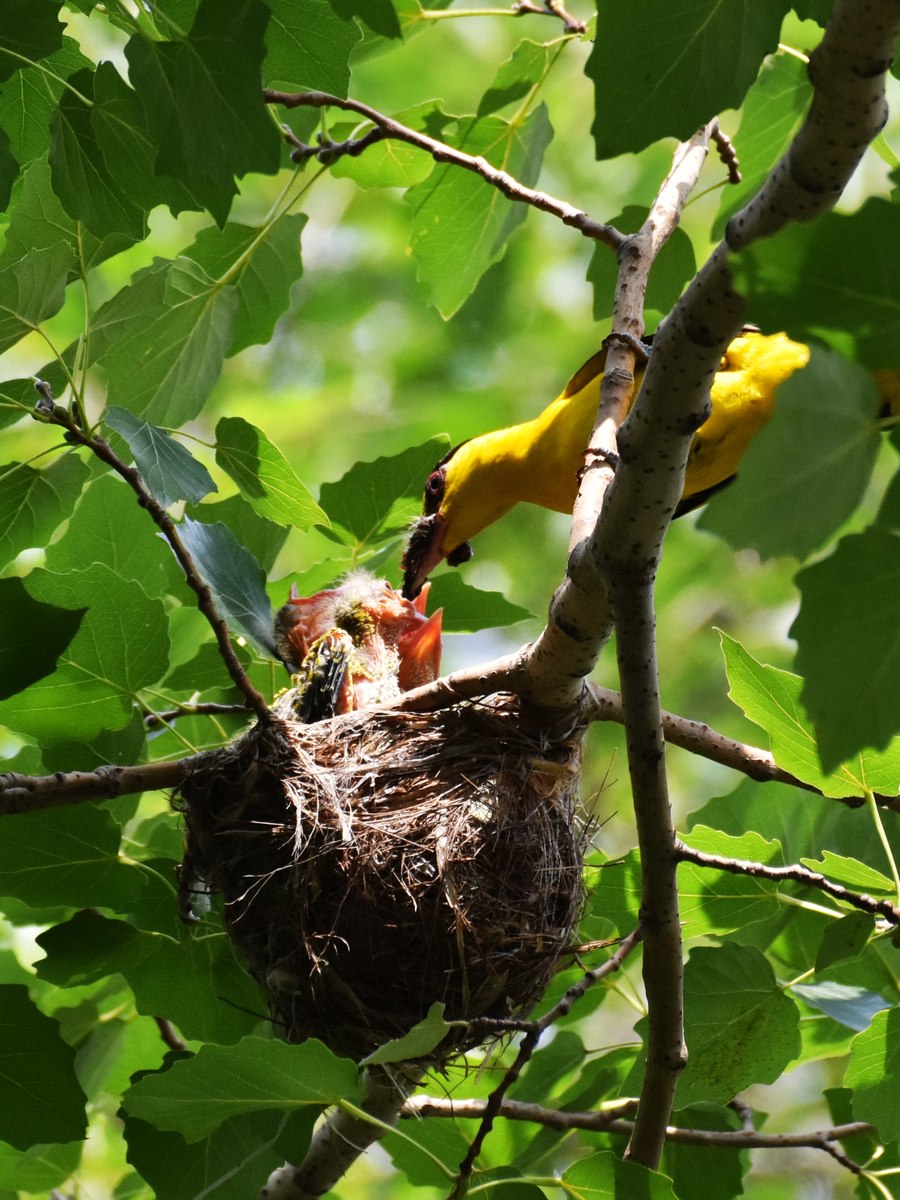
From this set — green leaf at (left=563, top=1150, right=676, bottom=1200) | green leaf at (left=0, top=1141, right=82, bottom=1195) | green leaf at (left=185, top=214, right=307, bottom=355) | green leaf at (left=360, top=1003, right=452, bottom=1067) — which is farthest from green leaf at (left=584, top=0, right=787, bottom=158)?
green leaf at (left=0, top=1141, right=82, bottom=1195)

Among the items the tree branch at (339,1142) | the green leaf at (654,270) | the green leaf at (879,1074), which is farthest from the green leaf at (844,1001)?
the green leaf at (654,270)

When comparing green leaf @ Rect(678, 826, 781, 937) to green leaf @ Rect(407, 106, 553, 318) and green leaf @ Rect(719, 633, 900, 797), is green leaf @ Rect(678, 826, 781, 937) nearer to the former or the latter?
green leaf @ Rect(719, 633, 900, 797)

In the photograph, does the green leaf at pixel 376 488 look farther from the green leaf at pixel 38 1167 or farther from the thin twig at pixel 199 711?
the green leaf at pixel 38 1167

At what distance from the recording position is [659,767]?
1957 millimetres

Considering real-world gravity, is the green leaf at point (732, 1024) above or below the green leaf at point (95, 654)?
below

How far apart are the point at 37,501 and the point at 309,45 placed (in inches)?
42.0

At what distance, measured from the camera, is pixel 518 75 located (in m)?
2.96

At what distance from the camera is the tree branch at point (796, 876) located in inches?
83.6

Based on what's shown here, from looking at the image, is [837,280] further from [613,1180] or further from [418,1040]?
[613,1180]

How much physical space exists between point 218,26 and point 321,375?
727cm

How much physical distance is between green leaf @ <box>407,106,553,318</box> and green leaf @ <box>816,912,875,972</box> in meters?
1.81

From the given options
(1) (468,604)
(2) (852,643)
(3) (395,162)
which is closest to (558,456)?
(1) (468,604)

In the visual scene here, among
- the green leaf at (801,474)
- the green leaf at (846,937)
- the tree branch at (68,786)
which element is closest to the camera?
the green leaf at (801,474)

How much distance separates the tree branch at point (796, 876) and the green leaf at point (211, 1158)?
0.89m
